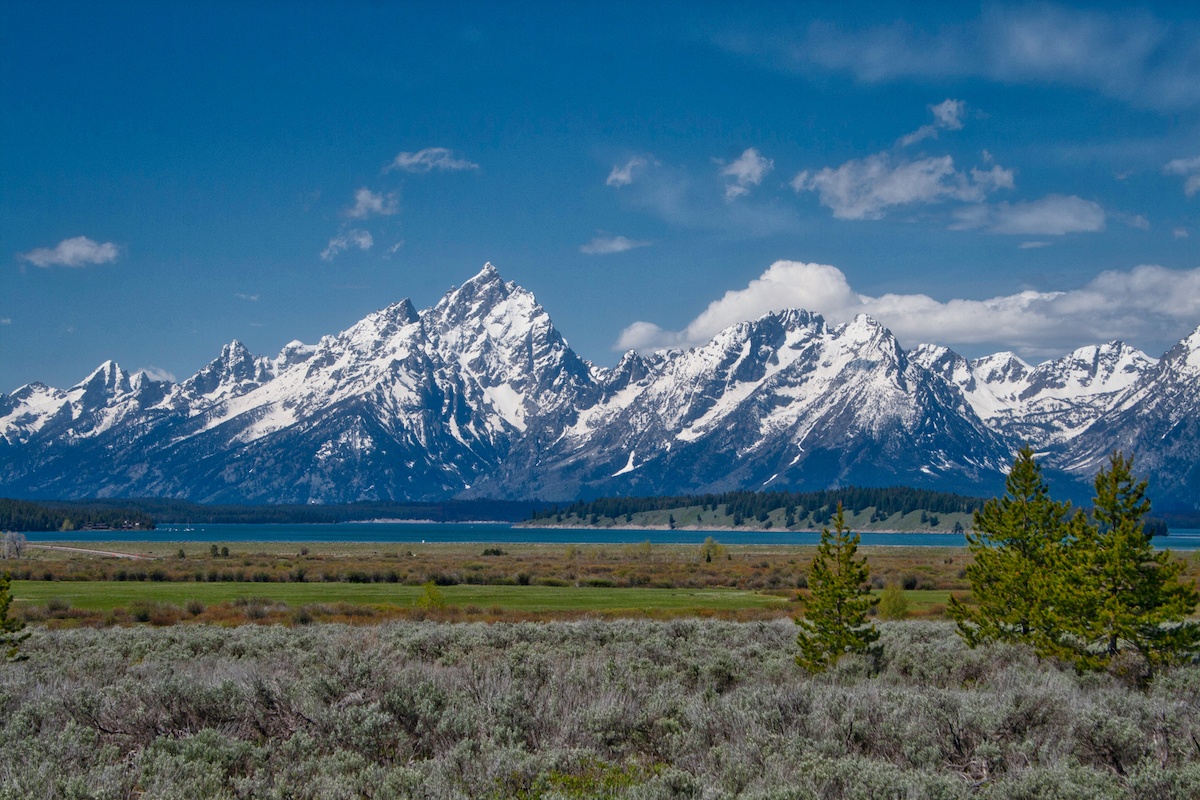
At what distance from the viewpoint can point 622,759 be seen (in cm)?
1159

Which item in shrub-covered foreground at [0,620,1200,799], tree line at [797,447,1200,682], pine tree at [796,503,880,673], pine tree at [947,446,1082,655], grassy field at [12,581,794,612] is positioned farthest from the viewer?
grassy field at [12,581,794,612]

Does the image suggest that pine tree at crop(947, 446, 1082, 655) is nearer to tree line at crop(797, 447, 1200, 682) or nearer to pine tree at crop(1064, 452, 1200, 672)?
tree line at crop(797, 447, 1200, 682)

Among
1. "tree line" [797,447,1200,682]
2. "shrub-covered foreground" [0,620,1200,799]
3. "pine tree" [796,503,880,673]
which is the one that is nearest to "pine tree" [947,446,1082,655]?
"tree line" [797,447,1200,682]

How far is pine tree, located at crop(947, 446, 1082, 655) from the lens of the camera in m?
23.2

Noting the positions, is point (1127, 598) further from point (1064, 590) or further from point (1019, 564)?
point (1019, 564)

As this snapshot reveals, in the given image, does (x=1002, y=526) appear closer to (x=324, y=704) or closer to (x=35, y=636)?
(x=324, y=704)

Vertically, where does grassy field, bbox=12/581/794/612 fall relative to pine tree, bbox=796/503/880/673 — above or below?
below

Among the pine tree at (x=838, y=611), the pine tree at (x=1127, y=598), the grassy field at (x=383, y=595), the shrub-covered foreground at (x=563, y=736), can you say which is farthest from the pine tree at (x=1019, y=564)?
the grassy field at (x=383, y=595)

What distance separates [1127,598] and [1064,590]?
50.9 inches

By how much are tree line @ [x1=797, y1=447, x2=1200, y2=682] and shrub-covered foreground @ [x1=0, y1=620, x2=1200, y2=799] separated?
2.13 meters

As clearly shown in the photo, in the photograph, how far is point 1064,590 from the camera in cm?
2117

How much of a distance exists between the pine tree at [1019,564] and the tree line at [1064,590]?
3 cm

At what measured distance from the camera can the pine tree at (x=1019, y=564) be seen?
76.0 ft

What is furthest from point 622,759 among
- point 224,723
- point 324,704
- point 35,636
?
point 35,636
